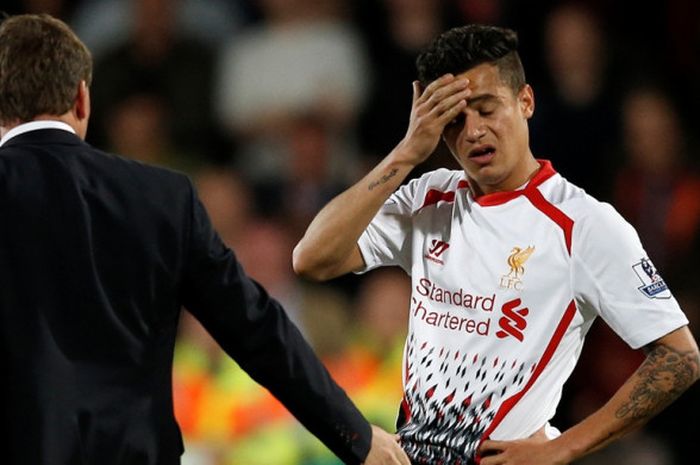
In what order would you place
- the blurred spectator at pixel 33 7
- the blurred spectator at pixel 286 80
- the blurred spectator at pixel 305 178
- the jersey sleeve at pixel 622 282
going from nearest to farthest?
the jersey sleeve at pixel 622 282
the blurred spectator at pixel 305 178
the blurred spectator at pixel 286 80
the blurred spectator at pixel 33 7

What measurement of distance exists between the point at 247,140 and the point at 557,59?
1.84 meters

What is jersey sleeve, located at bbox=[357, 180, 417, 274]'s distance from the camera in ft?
13.6

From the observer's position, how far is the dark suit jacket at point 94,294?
3553 mm

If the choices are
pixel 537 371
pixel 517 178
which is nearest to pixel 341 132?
pixel 517 178

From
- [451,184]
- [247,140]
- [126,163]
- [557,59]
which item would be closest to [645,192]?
[557,59]

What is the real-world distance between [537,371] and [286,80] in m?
4.69

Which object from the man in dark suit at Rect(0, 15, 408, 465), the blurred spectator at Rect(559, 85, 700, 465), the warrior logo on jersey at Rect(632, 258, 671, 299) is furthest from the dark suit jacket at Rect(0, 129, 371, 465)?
the blurred spectator at Rect(559, 85, 700, 465)

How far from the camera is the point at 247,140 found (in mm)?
8312

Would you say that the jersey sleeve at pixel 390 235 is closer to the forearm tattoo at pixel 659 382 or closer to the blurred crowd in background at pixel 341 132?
the forearm tattoo at pixel 659 382

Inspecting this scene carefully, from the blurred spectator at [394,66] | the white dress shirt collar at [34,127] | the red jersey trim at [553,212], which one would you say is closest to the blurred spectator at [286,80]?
the blurred spectator at [394,66]

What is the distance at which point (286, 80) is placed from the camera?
822 centimetres

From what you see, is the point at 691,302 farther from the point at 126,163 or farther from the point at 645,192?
the point at 126,163

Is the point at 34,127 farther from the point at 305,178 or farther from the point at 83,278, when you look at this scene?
the point at 305,178

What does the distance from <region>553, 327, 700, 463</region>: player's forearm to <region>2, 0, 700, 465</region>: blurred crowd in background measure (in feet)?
8.83
